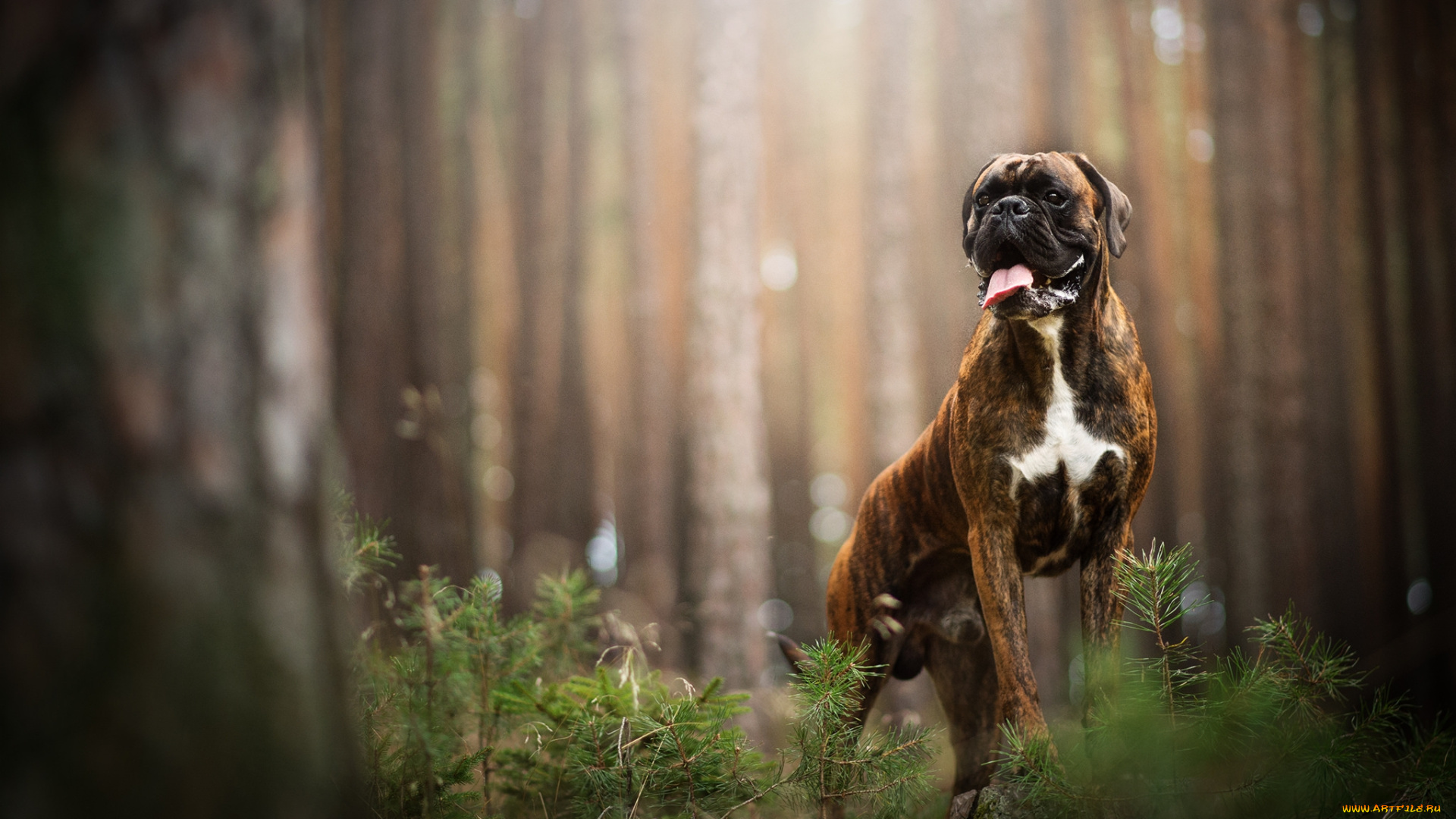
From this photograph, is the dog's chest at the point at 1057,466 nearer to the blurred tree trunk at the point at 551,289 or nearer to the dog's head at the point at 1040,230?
the dog's head at the point at 1040,230

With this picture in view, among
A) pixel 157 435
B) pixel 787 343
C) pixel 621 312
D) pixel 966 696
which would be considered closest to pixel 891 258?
pixel 966 696

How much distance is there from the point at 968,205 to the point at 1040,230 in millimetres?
387

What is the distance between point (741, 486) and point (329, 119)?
5573 millimetres

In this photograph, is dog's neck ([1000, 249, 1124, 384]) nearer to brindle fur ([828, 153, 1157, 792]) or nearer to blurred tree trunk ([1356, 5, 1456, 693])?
brindle fur ([828, 153, 1157, 792])

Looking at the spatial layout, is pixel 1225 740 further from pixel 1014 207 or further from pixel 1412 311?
pixel 1412 311

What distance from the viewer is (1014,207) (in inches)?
84.3

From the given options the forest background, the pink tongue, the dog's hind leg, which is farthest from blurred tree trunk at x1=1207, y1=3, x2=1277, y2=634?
the pink tongue

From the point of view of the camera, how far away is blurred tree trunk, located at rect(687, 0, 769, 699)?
6.71 meters

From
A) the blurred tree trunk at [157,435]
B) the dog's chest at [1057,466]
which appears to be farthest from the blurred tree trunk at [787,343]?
the blurred tree trunk at [157,435]

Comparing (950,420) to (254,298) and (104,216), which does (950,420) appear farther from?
(104,216)

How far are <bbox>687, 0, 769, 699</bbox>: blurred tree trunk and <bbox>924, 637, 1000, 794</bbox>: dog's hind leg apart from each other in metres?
3.83

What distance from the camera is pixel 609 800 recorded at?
7.32 feet

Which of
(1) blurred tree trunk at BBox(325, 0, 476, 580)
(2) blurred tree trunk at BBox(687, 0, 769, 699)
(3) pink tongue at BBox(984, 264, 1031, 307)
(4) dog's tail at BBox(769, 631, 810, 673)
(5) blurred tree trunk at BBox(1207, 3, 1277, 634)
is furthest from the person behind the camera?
(1) blurred tree trunk at BBox(325, 0, 476, 580)

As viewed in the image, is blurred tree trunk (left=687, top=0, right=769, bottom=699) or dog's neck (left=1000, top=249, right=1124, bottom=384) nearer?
dog's neck (left=1000, top=249, right=1124, bottom=384)
